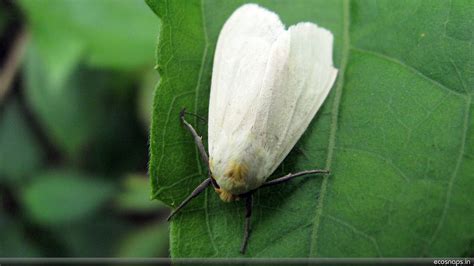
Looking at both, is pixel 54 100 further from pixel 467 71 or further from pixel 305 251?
pixel 467 71

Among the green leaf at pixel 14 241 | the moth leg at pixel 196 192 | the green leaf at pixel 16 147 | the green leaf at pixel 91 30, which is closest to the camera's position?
the moth leg at pixel 196 192

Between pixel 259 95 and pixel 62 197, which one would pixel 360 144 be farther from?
pixel 62 197

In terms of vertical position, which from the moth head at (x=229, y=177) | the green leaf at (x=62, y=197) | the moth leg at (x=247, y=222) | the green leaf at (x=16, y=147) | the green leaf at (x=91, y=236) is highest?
the moth head at (x=229, y=177)

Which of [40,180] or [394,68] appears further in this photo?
[40,180]

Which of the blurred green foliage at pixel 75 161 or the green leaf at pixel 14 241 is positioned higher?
the blurred green foliage at pixel 75 161

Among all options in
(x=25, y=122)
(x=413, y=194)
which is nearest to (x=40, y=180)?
(x=25, y=122)

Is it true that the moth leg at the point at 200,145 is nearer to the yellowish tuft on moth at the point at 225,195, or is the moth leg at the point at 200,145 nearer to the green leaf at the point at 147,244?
the yellowish tuft on moth at the point at 225,195

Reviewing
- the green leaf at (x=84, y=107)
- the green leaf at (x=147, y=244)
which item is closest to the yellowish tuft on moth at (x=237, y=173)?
the green leaf at (x=147, y=244)
